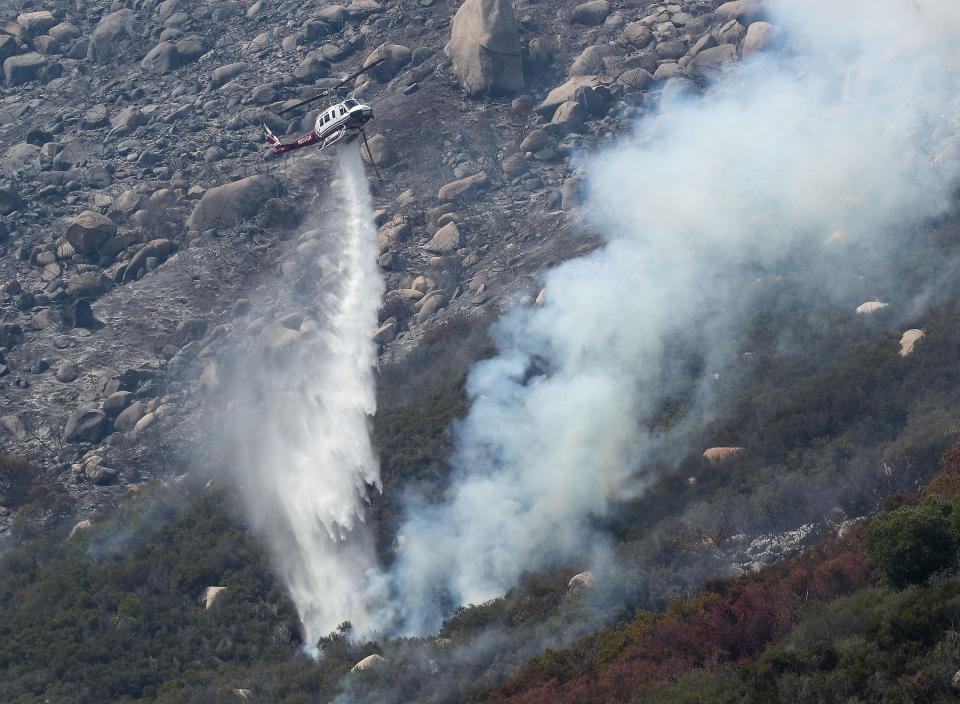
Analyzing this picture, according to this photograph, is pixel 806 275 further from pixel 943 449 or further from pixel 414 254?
pixel 414 254

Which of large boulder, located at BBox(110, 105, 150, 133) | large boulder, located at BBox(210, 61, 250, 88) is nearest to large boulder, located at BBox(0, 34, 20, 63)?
large boulder, located at BBox(110, 105, 150, 133)

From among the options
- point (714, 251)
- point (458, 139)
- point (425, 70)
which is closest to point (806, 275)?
point (714, 251)

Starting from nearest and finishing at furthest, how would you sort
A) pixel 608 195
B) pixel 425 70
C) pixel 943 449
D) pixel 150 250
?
pixel 943 449, pixel 608 195, pixel 150 250, pixel 425 70

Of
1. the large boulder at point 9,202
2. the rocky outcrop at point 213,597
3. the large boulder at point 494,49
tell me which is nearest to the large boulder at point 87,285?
the large boulder at point 9,202

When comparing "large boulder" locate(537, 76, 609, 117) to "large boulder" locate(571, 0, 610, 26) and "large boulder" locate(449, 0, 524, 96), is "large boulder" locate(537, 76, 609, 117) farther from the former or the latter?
"large boulder" locate(571, 0, 610, 26)

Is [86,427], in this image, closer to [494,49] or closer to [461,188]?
[461,188]

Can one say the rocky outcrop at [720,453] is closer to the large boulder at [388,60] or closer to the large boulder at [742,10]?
the large boulder at [742,10]
